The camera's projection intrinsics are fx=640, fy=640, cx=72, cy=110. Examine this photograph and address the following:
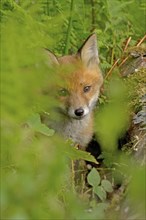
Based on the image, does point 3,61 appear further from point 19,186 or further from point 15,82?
point 19,186

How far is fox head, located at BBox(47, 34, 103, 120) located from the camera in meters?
6.26

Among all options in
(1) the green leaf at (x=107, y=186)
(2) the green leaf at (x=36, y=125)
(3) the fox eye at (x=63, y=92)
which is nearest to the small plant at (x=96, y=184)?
(1) the green leaf at (x=107, y=186)

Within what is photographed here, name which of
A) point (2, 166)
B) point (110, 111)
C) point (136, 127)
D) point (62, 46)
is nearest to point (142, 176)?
point (110, 111)

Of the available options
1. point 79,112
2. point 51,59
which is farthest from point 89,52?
point 51,59

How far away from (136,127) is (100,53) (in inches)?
106

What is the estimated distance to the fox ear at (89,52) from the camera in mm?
6384

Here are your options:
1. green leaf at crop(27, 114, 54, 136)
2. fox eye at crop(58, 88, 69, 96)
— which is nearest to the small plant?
green leaf at crop(27, 114, 54, 136)

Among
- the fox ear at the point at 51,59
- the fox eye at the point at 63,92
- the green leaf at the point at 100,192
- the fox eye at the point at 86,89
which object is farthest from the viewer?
the fox eye at the point at 86,89

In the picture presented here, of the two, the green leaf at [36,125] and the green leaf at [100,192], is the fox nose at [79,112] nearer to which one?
the green leaf at [100,192]

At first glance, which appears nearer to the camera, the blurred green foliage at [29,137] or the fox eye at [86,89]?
the blurred green foliage at [29,137]

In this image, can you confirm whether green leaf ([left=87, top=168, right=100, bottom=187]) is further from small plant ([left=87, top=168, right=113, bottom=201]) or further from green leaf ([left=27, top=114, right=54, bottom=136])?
green leaf ([left=27, top=114, right=54, bottom=136])

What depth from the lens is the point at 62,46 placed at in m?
6.93

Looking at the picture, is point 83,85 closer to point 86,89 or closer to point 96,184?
point 86,89

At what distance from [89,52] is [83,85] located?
35 centimetres
